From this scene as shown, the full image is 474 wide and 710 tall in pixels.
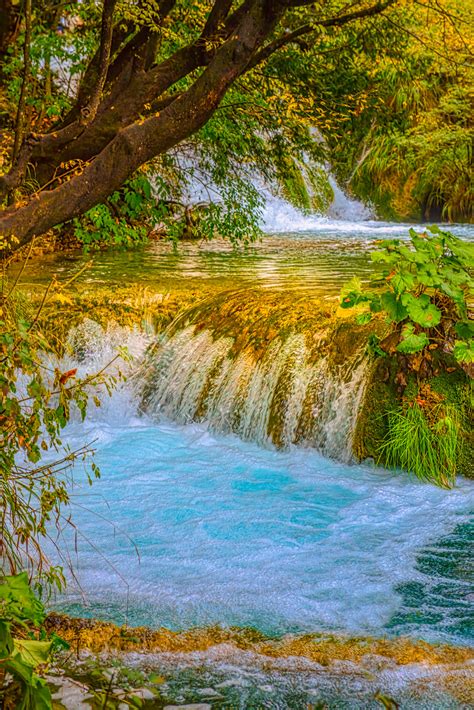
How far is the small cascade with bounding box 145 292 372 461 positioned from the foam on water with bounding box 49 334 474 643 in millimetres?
165

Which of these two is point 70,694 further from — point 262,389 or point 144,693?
point 262,389

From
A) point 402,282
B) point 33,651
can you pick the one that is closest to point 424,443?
point 402,282

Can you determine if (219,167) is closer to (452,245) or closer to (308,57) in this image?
(308,57)

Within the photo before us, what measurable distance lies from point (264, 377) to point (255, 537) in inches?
76.3

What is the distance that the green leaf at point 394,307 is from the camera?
16.8ft

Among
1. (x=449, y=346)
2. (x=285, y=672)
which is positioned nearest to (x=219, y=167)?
(x=449, y=346)

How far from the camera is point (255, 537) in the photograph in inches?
176

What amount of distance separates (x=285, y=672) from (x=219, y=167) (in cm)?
730

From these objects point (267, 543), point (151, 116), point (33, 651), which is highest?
point (151, 116)

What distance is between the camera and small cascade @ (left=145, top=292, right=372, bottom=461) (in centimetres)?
582

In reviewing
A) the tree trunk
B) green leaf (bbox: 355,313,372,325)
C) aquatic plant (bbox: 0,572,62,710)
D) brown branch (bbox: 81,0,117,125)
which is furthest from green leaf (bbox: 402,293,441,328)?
aquatic plant (bbox: 0,572,62,710)

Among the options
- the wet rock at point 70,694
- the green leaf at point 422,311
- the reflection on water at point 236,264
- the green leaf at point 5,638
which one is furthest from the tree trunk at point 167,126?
the green leaf at point 5,638

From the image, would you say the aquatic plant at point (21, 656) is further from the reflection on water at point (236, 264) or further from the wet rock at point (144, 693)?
the reflection on water at point (236, 264)

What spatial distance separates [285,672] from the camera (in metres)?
2.99
